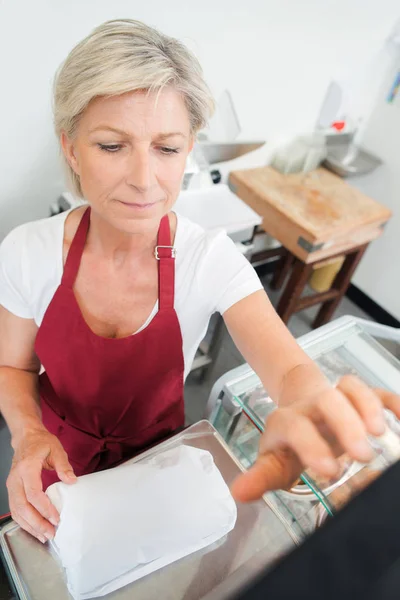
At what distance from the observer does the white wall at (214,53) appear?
1.32 meters

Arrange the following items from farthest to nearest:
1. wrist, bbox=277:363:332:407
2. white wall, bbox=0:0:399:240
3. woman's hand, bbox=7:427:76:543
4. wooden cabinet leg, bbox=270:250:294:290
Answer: wooden cabinet leg, bbox=270:250:294:290 < white wall, bbox=0:0:399:240 < woman's hand, bbox=7:427:76:543 < wrist, bbox=277:363:332:407

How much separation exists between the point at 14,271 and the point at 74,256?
14 centimetres

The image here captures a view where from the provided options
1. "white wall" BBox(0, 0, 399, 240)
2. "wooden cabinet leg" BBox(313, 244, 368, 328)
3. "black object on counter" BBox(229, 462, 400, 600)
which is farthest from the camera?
"wooden cabinet leg" BBox(313, 244, 368, 328)

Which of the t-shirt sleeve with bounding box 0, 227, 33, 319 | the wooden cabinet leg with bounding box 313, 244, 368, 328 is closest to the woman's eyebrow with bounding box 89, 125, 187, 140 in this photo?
the t-shirt sleeve with bounding box 0, 227, 33, 319

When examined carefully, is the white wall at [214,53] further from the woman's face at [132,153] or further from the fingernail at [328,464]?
the fingernail at [328,464]

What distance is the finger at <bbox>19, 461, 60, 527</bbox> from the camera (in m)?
0.75

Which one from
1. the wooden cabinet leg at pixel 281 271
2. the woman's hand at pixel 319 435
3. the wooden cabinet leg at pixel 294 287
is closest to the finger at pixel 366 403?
the woman's hand at pixel 319 435

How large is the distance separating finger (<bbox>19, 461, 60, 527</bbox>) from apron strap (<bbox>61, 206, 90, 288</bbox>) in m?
0.41

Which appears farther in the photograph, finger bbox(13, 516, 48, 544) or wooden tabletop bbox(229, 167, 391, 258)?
wooden tabletop bbox(229, 167, 391, 258)

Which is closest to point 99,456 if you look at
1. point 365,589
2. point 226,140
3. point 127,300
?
point 127,300

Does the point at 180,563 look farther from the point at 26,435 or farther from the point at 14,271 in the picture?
the point at 14,271

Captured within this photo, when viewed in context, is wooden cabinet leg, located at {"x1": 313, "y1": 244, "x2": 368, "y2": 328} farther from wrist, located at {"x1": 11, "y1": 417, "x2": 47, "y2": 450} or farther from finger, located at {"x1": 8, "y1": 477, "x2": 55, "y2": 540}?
finger, located at {"x1": 8, "y1": 477, "x2": 55, "y2": 540}

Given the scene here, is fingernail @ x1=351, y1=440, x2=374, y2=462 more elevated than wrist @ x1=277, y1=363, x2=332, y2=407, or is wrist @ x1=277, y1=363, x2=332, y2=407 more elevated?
fingernail @ x1=351, y1=440, x2=374, y2=462

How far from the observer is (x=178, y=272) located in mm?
1013
